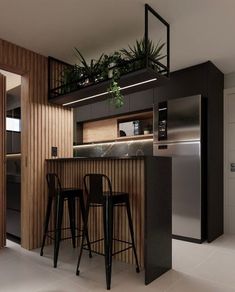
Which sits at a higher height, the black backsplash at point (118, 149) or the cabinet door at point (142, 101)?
the cabinet door at point (142, 101)

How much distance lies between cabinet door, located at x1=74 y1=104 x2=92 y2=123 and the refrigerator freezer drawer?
213cm

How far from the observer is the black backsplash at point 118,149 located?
513 centimetres

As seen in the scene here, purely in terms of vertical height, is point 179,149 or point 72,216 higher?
point 179,149

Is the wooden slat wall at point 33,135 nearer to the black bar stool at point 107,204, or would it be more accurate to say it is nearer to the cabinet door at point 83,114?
the black bar stool at point 107,204

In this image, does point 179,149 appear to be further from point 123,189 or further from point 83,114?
point 83,114

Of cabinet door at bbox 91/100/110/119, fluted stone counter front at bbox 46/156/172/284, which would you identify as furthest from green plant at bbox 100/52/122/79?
cabinet door at bbox 91/100/110/119

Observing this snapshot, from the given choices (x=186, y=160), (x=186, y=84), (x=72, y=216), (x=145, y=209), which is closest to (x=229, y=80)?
(x=186, y=84)

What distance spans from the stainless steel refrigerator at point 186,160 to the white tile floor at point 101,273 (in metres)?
0.50

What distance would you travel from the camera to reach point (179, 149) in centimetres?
397

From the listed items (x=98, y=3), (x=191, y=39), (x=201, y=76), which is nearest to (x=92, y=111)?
(x=201, y=76)

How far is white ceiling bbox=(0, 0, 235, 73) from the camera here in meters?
2.53

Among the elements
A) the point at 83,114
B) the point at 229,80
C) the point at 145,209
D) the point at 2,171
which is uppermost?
the point at 229,80

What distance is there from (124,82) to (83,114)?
306 centimetres

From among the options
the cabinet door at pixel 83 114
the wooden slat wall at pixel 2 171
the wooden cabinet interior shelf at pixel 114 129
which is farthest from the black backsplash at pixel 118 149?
the wooden slat wall at pixel 2 171
